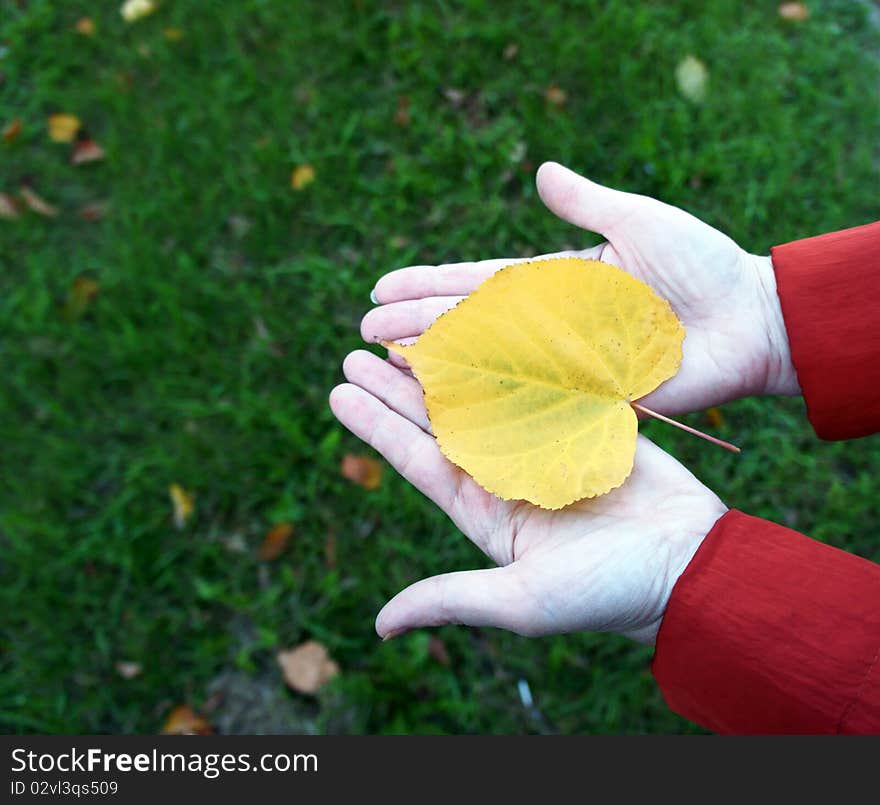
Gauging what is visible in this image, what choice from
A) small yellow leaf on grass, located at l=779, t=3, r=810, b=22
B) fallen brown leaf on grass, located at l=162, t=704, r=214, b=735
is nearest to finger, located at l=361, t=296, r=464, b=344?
fallen brown leaf on grass, located at l=162, t=704, r=214, b=735

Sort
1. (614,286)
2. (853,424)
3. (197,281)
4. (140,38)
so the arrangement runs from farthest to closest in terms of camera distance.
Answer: (140,38), (197,281), (853,424), (614,286)

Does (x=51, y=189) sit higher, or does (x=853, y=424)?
(x=51, y=189)

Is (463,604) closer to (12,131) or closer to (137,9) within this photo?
(12,131)

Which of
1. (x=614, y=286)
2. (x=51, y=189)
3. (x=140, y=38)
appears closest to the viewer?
(x=614, y=286)

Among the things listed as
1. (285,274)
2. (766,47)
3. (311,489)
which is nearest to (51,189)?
(285,274)

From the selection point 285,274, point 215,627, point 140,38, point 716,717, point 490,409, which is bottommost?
point 215,627

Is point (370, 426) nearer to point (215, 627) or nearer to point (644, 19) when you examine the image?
point (215, 627)

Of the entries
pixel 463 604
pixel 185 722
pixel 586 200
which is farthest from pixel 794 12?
pixel 185 722
